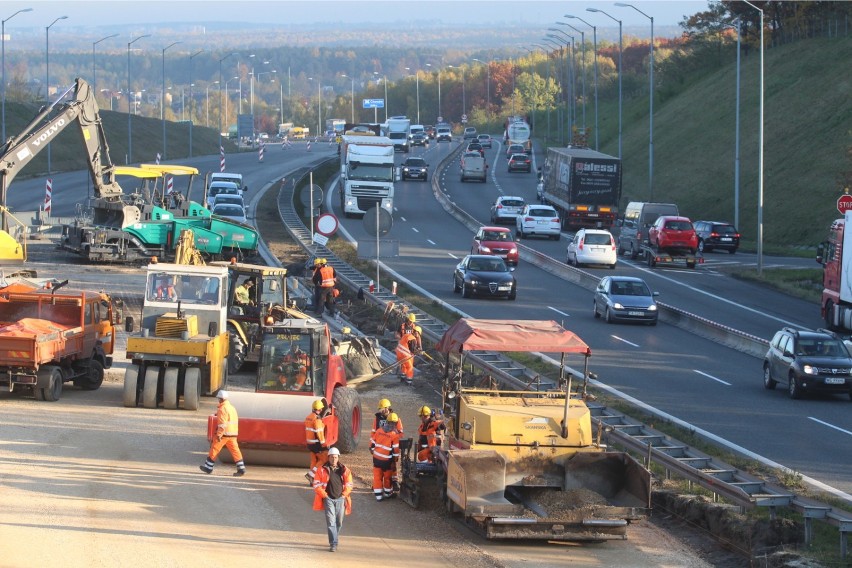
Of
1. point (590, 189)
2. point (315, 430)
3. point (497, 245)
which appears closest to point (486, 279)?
point (497, 245)

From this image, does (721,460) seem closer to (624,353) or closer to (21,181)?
(624,353)

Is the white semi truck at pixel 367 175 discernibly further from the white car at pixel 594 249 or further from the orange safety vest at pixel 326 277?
the orange safety vest at pixel 326 277

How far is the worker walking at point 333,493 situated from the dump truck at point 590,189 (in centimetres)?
4759

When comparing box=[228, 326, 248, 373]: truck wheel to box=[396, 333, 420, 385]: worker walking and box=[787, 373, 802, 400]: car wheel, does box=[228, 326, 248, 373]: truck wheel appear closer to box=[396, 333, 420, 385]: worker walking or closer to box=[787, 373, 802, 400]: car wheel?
box=[396, 333, 420, 385]: worker walking

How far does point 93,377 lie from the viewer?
2631cm

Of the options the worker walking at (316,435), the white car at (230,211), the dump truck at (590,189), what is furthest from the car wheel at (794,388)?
the dump truck at (590,189)

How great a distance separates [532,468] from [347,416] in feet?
15.3

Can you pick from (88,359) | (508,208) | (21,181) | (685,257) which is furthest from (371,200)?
(88,359)

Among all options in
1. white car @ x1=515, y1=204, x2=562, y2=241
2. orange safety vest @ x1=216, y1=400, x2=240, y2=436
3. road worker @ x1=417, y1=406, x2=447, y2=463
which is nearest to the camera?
road worker @ x1=417, y1=406, x2=447, y2=463

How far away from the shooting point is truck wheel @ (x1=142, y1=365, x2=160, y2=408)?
79.5ft

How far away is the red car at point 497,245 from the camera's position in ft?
162

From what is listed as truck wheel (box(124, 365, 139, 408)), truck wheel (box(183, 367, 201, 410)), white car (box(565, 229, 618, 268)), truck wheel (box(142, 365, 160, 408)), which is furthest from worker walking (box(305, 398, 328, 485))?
white car (box(565, 229, 618, 268))

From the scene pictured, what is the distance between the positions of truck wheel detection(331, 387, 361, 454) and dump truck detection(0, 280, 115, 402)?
20.8 feet

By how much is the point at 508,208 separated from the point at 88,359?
4077 centimetres
